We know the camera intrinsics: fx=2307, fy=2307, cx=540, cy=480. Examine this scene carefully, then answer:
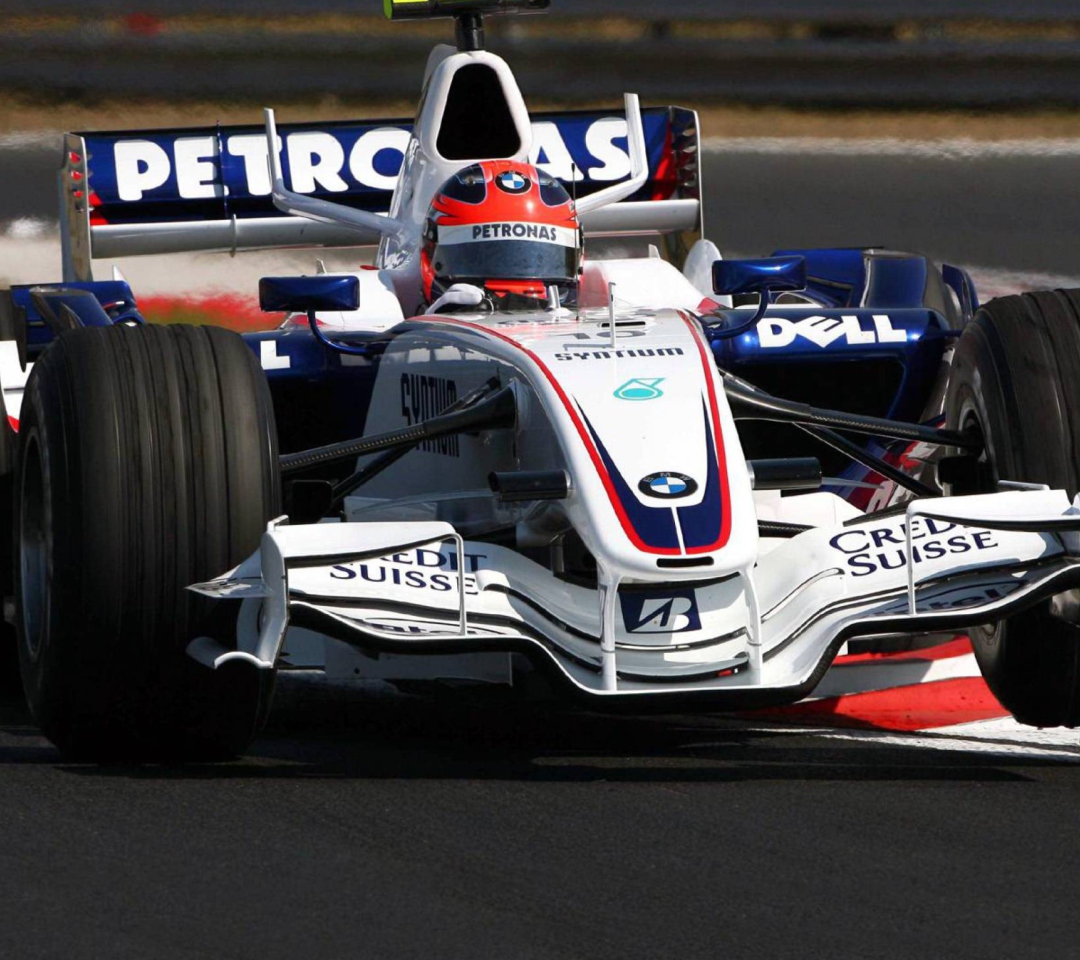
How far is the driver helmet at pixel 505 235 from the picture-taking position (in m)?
7.44

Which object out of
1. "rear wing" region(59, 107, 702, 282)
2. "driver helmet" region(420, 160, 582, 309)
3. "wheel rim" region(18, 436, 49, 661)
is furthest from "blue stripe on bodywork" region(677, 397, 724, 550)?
"rear wing" region(59, 107, 702, 282)

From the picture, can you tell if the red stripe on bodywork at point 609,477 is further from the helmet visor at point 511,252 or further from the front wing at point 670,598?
the helmet visor at point 511,252

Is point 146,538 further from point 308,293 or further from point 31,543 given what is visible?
point 308,293

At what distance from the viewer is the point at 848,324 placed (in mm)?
7105

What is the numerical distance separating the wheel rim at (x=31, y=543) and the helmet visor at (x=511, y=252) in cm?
202

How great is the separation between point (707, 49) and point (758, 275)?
9863 millimetres

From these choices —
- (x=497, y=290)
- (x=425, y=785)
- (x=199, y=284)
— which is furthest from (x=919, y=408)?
(x=199, y=284)

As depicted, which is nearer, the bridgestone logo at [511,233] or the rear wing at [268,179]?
the bridgestone logo at [511,233]

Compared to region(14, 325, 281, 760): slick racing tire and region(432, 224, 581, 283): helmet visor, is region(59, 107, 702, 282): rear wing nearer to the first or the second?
region(432, 224, 581, 283): helmet visor

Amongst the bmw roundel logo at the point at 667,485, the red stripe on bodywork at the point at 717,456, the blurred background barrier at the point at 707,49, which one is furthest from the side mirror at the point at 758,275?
the blurred background barrier at the point at 707,49

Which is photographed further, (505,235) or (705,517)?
(505,235)

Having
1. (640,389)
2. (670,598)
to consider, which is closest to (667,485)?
(670,598)

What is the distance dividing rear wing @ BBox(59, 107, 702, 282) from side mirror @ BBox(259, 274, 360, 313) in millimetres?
2889

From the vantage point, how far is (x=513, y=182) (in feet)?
24.7
